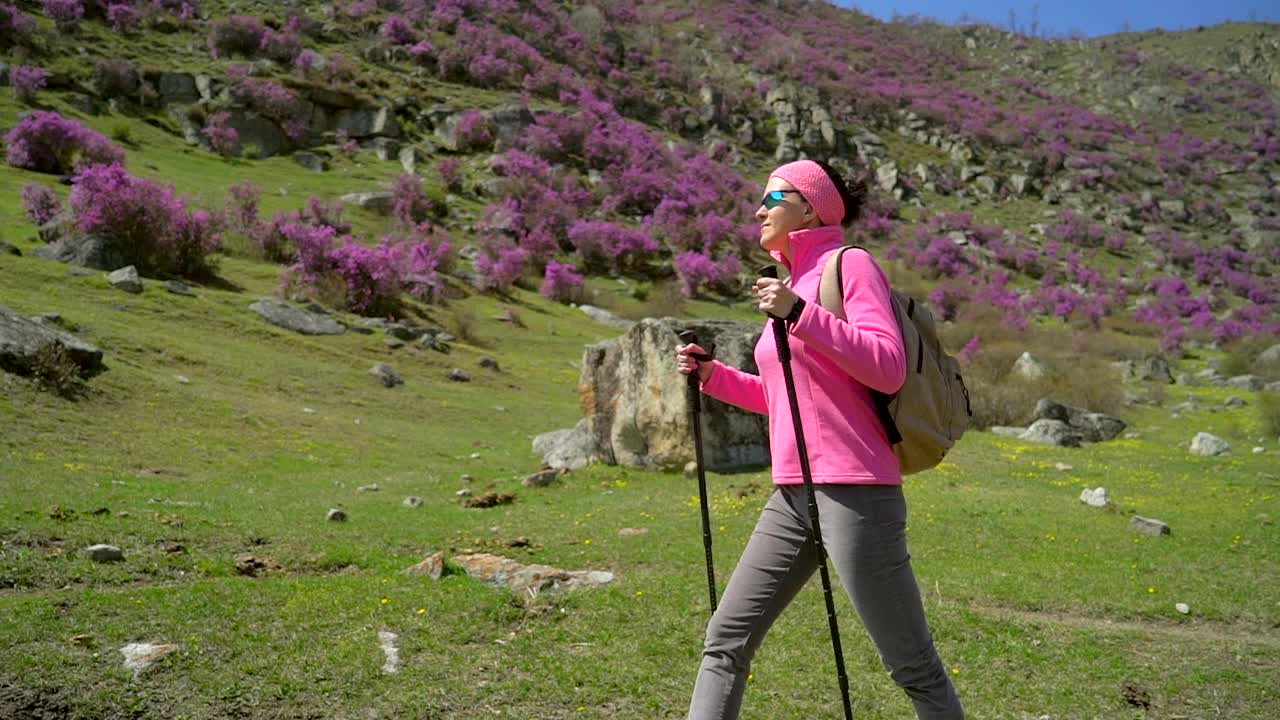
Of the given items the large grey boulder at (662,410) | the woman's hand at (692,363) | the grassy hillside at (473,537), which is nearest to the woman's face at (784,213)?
the woman's hand at (692,363)

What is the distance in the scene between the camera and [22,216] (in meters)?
29.2

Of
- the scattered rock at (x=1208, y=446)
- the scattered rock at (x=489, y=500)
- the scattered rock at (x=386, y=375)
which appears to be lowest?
the scattered rock at (x=386, y=375)

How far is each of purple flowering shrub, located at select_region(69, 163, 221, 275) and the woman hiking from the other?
28.6 m

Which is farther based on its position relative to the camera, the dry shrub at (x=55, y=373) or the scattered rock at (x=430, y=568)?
the dry shrub at (x=55, y=373)

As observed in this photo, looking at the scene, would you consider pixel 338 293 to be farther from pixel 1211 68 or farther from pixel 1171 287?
pixel 1211 68

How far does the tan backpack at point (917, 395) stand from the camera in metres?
3.28

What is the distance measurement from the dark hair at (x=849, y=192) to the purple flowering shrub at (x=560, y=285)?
127 ft

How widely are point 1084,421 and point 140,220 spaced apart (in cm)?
3089

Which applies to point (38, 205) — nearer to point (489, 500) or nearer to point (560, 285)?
point (560, 285)

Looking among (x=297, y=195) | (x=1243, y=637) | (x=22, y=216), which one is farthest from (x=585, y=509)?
(x=297, y=195)

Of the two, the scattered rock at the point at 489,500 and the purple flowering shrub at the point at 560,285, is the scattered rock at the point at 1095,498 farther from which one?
the purple flowering shrub at the point at 560,285

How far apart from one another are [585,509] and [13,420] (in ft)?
31.8

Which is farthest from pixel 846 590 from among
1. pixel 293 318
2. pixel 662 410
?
pixel 293 318

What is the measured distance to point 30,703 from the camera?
195 inches
